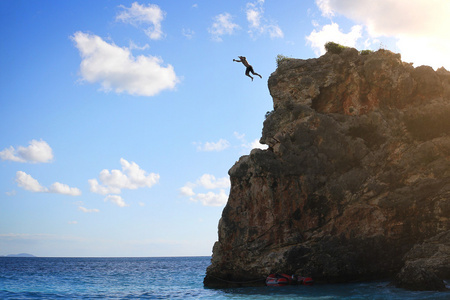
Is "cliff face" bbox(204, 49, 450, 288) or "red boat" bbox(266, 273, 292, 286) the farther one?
"cliff face" bbox(204, 49, 450, 288)

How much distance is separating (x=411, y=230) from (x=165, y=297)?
54.0 feet

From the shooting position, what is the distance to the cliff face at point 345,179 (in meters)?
23.8

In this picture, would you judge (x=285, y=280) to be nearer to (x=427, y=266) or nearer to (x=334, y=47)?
(x=427, y=266)

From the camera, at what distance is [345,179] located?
2508cm

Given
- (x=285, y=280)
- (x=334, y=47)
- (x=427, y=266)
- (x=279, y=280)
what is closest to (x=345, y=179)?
(x=427, y=266)

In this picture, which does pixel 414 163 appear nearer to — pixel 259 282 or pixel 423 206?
pixel 423 206

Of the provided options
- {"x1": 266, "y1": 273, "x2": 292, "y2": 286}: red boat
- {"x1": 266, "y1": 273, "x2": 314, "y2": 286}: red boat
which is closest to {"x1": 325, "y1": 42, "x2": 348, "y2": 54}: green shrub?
{"x1": 266, "y1": 273, "x2": 314, "y2": 286}: red boat

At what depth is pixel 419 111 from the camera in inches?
1033

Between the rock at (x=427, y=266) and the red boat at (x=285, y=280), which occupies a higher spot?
the rock at (x=427, y=266)

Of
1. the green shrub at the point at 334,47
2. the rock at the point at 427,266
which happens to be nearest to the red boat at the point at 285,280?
the rock at the point at 427,266

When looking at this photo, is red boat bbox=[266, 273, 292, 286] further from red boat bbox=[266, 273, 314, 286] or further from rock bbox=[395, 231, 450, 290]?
rock bbox=[395, 231, 450, 290]

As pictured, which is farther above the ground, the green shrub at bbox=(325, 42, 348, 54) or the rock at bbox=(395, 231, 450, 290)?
the green shrub at bbox=(325, 42, 348, 54)

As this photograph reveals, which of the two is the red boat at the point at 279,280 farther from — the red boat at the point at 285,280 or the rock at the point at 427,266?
the rock at the point at 427,266

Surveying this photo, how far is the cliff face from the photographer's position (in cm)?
2377
